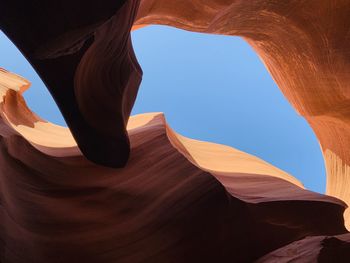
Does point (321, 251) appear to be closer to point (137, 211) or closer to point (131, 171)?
point (137, 211)

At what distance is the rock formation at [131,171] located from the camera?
7.25 ft

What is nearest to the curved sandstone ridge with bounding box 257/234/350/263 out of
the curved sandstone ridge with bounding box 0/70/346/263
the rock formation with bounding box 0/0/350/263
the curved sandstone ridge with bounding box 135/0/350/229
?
the rock formation with bounding box 0/0/350/263

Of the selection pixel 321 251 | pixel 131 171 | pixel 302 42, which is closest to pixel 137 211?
A: pixel 131 171

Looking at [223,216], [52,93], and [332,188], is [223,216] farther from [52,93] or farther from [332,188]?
[332,188]

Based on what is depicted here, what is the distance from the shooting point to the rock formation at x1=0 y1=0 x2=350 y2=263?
2211mm

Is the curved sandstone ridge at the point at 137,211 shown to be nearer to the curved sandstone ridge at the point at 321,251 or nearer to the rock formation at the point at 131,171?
the rock formation at the point at 131,171

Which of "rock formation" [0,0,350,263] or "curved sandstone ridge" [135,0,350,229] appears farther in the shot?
"curved sandstone ridge" [135,0,350,229]

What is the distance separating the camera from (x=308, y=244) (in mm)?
2875

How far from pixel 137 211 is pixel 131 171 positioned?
0.41m

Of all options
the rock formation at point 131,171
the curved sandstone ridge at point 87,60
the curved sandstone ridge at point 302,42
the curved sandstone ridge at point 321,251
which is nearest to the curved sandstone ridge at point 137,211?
the rock formation at point 131,171

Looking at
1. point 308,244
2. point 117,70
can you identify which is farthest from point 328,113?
point 117,70

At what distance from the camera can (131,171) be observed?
3.63 m

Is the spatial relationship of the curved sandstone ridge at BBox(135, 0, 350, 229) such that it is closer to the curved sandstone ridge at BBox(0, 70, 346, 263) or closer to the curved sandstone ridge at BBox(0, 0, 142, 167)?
the curved sandstone ridge at BBox(0, 0, 142, 167)

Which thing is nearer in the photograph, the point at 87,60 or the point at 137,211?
the point at 87,60
